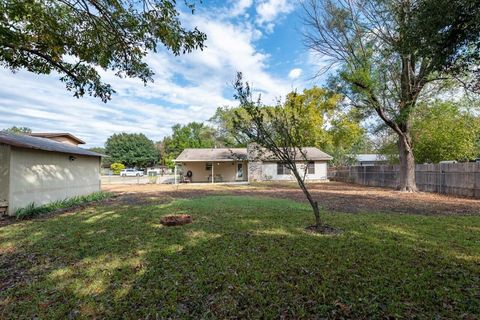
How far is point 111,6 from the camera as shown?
5.35 m

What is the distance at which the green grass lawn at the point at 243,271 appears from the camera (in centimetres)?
298

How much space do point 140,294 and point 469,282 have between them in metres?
4.39

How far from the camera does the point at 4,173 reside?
8.85 meters

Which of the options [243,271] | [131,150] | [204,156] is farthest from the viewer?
[131,150]

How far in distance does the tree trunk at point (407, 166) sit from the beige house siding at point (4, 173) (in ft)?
60.6

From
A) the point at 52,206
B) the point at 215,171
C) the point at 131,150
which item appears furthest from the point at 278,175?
the point at 131,150

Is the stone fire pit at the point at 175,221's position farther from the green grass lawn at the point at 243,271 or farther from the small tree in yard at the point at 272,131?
the small tree in yard at the point at 272,131

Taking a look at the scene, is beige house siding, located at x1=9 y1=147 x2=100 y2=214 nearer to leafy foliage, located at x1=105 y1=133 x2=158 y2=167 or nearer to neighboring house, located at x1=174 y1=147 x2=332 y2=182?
neighboring house, located at x1=174 y1=147 x2=332 y2=182

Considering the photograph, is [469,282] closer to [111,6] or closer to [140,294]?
[140,294]

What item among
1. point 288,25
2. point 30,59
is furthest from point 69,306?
point 288,25

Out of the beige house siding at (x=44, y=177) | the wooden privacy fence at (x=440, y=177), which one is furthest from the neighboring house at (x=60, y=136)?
the wooden privacy fence at (x=440, y=177)

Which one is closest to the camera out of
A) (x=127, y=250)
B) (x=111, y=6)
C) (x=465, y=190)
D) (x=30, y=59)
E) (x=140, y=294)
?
(x=140, y=294)

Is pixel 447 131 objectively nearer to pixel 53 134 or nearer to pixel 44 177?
pixel 44 177

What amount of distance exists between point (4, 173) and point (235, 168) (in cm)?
2076
